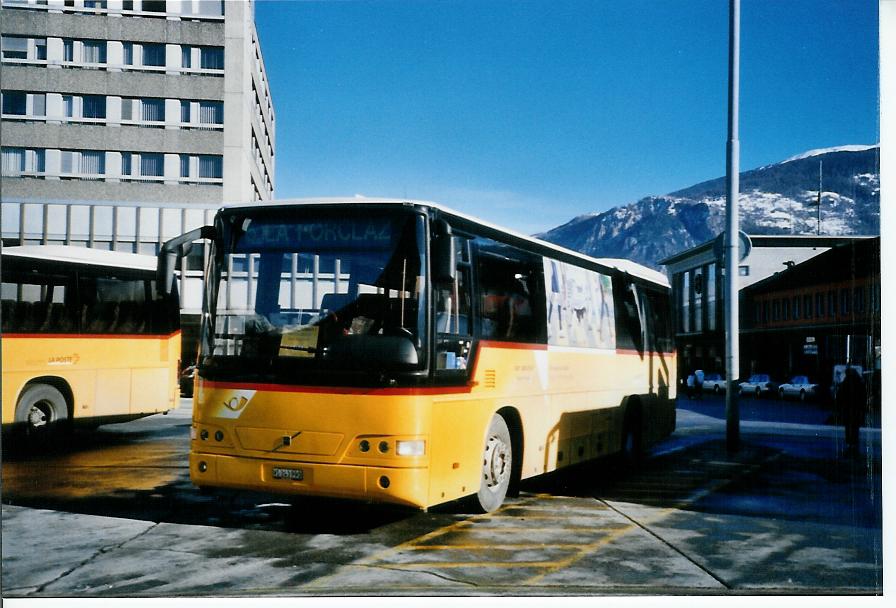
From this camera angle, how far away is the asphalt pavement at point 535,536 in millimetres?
6836

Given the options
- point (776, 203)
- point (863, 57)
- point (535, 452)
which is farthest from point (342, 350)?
point (863, 57)

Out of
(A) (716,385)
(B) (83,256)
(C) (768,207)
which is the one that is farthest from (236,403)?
(C) (768,207)

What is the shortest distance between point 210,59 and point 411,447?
484cm

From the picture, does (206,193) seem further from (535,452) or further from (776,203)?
(776,203)

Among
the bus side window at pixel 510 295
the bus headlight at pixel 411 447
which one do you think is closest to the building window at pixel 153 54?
the bus side window at pixel 510 295

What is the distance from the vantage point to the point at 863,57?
848 cm

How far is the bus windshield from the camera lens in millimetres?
7133

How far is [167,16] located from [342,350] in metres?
4.35

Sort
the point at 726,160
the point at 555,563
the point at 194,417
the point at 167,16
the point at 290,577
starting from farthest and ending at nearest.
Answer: the point at 167,16 → the point at 726,160 → the point at 194,417 → the point at 555,563 → the point at 290,577

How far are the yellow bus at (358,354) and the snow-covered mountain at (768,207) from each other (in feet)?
4.06

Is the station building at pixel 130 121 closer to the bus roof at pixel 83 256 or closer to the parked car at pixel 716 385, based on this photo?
the bus roof at pixel 83 256

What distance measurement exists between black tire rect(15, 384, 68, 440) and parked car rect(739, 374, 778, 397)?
753 cm

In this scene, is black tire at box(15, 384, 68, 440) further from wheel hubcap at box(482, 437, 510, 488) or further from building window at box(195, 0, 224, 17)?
wheel hubcap at box(482, 437, 510, 488)

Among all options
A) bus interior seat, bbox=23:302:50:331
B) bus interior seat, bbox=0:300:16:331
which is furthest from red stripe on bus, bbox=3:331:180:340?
bus interior seat, bbox=0:300:16:331
